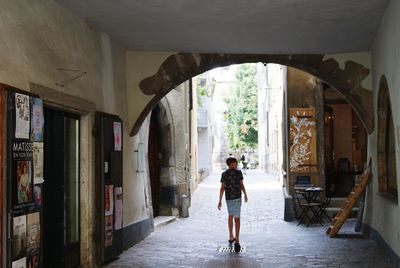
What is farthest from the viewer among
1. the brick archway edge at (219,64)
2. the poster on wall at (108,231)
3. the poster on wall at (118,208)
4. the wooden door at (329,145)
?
the wooden door at (329,145)

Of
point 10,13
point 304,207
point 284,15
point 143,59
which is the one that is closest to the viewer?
point 10,13

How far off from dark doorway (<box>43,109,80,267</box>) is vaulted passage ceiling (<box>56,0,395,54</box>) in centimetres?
161

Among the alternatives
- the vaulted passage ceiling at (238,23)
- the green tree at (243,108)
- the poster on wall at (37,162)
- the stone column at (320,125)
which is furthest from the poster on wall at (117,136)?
the green tree at (243,108)

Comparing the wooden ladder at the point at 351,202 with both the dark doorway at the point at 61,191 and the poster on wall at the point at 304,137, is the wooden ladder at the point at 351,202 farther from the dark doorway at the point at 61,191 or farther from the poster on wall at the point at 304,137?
the dark doorway at the point at 61,191

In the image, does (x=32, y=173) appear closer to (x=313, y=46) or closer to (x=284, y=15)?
(x=284, y=15)

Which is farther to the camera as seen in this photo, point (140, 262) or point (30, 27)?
point (140, 262)

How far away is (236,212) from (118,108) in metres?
2.76

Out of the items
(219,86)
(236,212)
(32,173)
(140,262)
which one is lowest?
(140,262)

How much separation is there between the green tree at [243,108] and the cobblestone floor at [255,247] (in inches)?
1564

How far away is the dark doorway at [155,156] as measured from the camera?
1552 centimetres

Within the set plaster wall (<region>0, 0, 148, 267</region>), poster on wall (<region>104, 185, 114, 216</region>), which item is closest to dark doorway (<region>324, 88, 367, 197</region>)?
plaster wall (<region>0, 0, 148, 267</region>)

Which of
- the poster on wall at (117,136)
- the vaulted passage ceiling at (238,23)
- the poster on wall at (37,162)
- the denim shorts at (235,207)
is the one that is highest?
the vaulted passage ceiling at (238,23)

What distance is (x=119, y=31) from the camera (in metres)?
9.24

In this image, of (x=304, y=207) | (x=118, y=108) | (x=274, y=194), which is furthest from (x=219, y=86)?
(x=118, y=108)
